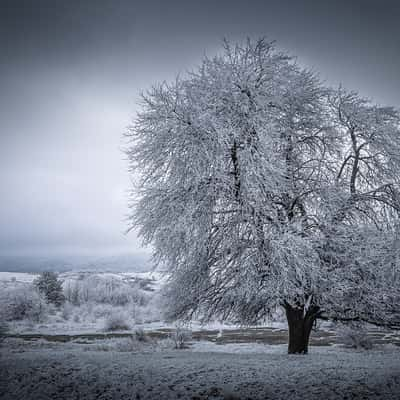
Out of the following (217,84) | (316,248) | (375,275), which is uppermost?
(217,84)

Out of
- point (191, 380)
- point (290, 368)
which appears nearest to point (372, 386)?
point (290, 368)

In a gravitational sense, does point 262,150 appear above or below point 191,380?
above

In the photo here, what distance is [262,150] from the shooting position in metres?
7.74

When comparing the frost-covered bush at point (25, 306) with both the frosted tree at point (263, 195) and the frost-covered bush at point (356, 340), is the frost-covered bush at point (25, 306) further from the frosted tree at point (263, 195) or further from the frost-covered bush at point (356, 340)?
the frosted tree at point (263, 195)

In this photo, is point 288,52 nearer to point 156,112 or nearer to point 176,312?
point 156,112

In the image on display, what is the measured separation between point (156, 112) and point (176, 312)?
5.83 m

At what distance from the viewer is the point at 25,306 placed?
112 feet

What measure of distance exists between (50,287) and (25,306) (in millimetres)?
7549

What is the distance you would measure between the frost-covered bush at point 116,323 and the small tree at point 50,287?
52.8 ft

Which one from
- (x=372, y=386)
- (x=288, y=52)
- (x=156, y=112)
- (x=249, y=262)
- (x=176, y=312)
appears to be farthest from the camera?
(x=288, y=52)

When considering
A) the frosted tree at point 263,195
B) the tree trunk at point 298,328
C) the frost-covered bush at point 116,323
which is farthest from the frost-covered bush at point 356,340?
the frost-covered bush at point 116,323

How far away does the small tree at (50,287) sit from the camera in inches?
1607

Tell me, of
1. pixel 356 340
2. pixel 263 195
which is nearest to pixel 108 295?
pixel 356 340

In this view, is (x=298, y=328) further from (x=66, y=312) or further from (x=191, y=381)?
(x=66, y=312)
